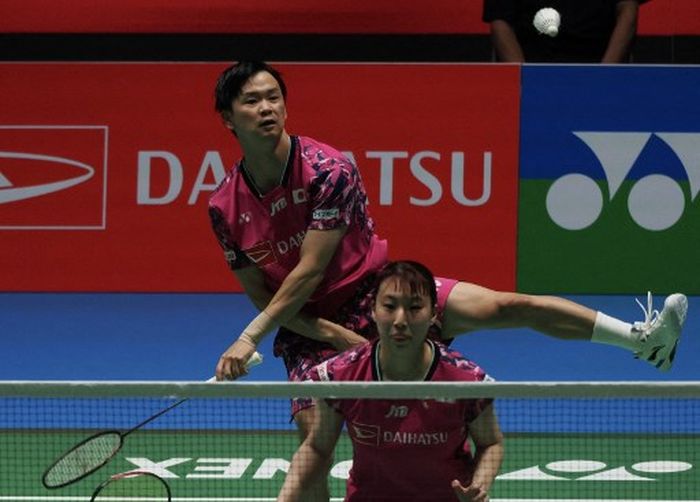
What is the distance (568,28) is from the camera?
9.80 metres

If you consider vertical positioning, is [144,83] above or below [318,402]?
above

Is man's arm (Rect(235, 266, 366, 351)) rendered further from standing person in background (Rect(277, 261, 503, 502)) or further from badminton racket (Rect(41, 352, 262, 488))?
standing person in background (Rect(277, 261, 503, 502))

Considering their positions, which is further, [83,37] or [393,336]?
[83,37]

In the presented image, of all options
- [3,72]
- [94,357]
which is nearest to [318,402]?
[94,357]

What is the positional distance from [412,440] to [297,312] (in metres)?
0.88

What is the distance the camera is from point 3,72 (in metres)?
9.49

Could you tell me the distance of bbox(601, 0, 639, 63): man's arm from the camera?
9.62 meters

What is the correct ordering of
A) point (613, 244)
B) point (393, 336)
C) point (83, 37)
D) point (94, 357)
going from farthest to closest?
point (83, 37)
point (613, 244)
point (94, 357)
point (393, 336)

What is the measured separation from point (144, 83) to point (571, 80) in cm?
259

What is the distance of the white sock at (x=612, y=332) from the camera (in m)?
5.46

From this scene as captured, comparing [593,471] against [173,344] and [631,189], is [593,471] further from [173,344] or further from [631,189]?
[631,189]

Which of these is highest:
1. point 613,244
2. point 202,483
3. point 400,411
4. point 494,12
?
point 494,12

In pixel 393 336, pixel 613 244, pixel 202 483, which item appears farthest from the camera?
pixel 613 244

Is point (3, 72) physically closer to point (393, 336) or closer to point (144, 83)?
point (144, 83)
